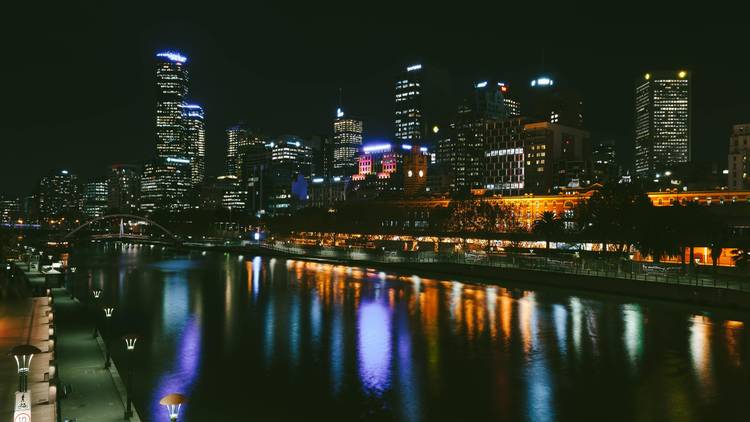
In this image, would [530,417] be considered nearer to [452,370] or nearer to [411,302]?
[452,370]

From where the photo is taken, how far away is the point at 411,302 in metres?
41.3

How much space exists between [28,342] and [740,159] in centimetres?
13827

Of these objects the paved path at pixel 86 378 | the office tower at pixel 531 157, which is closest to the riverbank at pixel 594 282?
the paved path at pixel 86 378

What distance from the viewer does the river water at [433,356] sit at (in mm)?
18734

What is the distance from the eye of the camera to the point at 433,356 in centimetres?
2539

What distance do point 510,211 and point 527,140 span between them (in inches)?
3086

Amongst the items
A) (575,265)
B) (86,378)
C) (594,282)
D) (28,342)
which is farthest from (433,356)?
(575,265)

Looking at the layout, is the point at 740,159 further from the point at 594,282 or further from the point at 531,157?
the point at 594,282

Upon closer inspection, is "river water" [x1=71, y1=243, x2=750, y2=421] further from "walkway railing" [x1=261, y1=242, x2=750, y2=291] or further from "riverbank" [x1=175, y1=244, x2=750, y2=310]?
"walkway railing" [x1=261, y1=242, x2=750, y2=291]

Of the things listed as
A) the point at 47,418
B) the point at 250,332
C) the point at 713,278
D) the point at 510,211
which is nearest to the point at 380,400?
the point at 47,418

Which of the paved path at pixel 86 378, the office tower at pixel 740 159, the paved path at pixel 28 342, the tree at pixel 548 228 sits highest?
the office tower at pixel 740 159

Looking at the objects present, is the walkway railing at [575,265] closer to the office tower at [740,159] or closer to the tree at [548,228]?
the tree at [548,228]

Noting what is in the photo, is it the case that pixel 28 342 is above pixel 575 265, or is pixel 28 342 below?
below

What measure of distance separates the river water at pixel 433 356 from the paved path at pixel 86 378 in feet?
3.66
